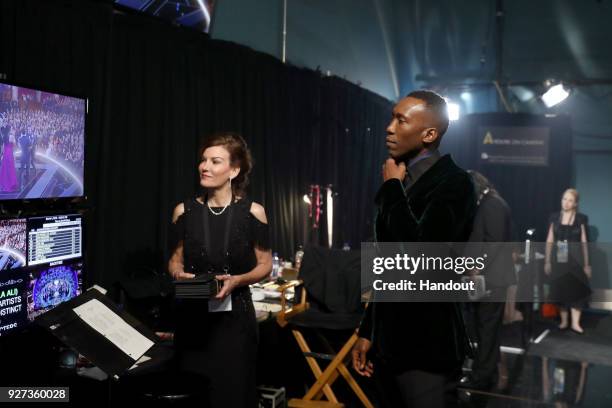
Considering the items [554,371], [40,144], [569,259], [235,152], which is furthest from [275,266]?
[569,259]

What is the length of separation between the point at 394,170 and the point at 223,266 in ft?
3.30

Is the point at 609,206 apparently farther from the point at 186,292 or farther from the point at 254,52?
the point at 186,292

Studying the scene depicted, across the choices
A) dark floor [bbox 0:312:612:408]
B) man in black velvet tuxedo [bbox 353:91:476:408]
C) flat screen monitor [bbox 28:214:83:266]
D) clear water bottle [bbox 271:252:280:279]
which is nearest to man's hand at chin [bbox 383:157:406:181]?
man in black velvet tuxedo [bbox 353:91:476:408]

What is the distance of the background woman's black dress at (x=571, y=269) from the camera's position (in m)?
6.66

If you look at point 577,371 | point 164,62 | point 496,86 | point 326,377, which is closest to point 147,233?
point 164,62

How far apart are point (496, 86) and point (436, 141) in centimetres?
737

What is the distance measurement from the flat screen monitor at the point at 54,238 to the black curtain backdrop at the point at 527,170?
714 centimetres

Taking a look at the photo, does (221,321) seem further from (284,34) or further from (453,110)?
(453,110)

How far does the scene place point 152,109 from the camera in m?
3.67

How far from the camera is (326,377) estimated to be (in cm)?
378

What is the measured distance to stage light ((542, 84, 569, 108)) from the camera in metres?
7.84

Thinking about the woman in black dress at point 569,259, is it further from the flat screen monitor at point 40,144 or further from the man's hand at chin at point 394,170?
the flat screen monitor at point 40,144

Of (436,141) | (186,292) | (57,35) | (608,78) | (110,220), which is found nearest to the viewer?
(436,141)

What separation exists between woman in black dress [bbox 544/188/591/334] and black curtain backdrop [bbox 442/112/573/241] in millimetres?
1559
